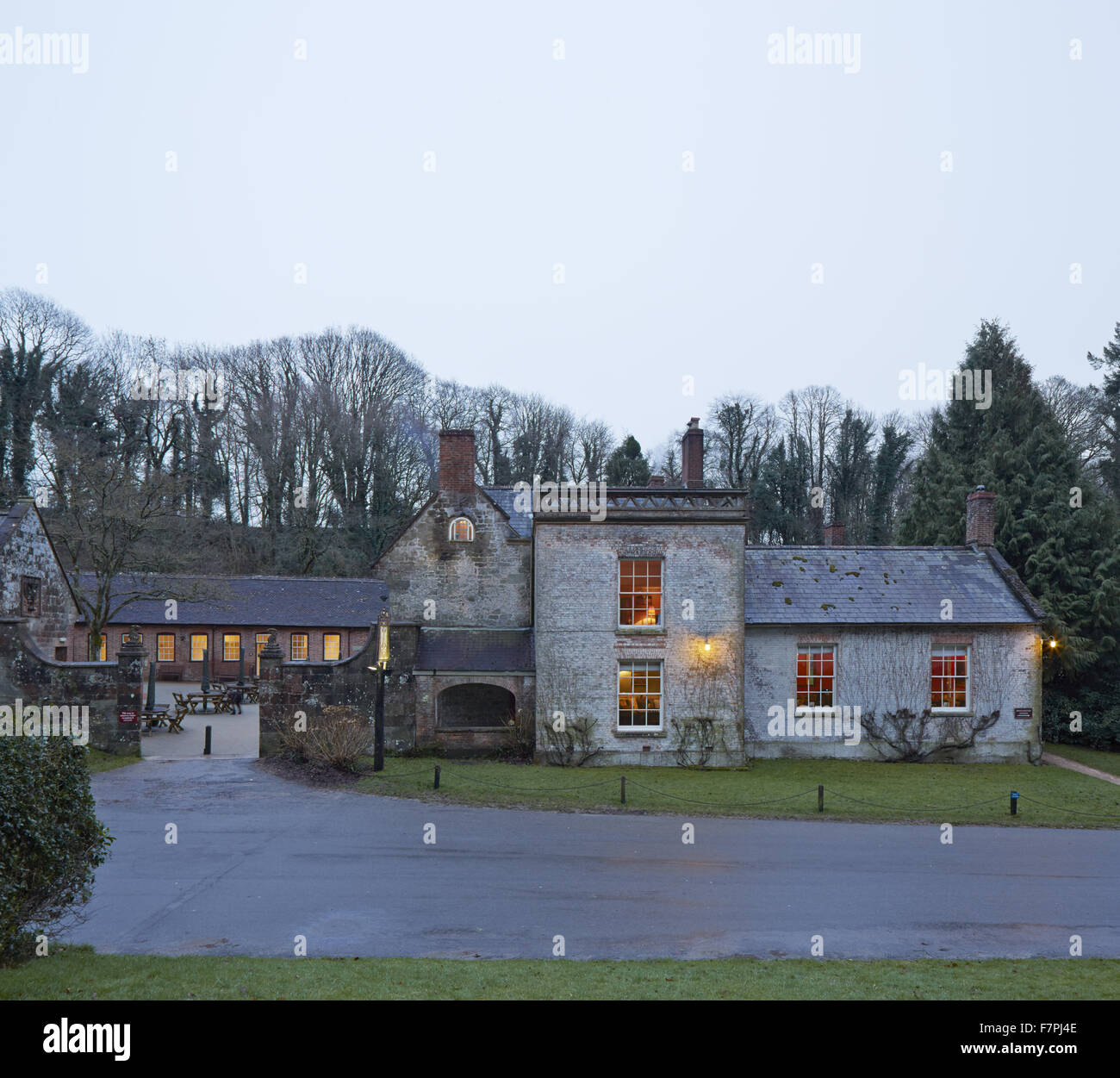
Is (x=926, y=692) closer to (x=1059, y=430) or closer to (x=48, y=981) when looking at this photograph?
(x=1059, y=430)

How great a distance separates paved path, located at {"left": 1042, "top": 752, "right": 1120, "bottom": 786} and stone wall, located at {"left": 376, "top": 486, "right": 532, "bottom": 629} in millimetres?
16030

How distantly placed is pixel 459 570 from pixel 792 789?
37.7 ft

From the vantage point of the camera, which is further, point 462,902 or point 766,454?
point 766,454

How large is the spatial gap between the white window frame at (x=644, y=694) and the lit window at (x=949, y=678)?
8.11 m

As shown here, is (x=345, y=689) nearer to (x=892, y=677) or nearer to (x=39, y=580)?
(x=39, y=580)

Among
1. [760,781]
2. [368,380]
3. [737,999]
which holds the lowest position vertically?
[760,781]

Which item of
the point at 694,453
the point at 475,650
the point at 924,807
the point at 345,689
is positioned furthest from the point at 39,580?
the point at 924,807

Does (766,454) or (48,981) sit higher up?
(766,454)

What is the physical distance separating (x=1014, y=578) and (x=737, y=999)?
22706 millimetres

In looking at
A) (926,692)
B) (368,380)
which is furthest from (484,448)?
(926,692)

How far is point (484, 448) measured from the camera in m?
62.5

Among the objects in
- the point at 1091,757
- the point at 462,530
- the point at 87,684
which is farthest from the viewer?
the point at 1091,757

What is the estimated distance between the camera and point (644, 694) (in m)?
23.6
